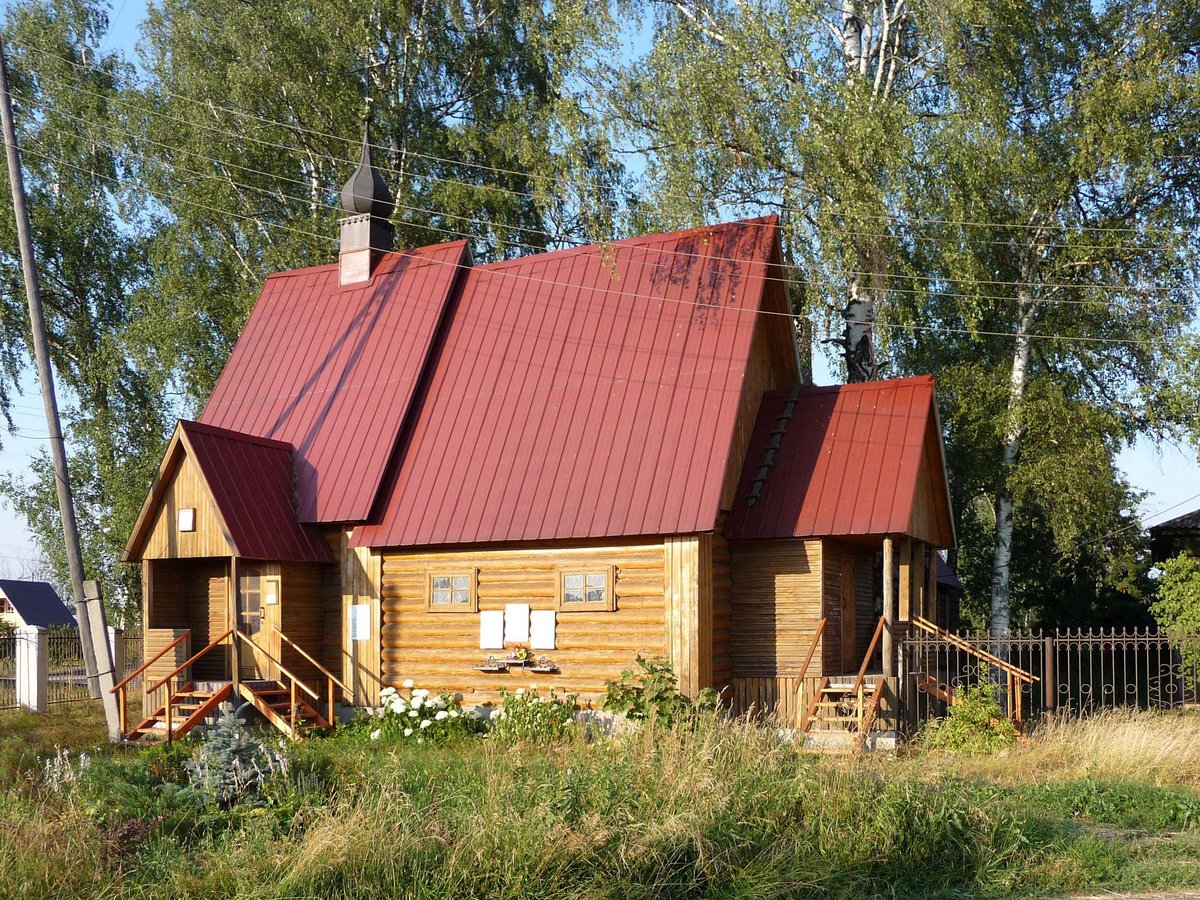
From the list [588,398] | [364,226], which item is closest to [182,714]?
[588,398]

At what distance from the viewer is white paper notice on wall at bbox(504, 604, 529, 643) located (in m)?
18.4

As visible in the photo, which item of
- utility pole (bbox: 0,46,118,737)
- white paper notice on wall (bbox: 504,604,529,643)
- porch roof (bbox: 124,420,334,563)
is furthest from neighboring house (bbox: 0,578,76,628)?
white paper notice on wall (bbox: 504,604,529,643)

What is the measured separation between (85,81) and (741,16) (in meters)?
22.1

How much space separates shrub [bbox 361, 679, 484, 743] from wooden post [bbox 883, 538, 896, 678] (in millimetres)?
5844

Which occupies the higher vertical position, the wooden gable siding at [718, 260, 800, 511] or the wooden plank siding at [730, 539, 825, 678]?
the wooden gable siding at [718, 260, 800, 511]

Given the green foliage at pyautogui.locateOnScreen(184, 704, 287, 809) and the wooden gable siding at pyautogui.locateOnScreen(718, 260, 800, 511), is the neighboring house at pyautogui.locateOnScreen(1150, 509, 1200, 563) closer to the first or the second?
the wooden gable siding at pyautogui.locateOnScreen(718, 260, 800, 511)

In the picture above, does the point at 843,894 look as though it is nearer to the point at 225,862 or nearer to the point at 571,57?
the point at 225,862

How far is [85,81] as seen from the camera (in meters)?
35.7

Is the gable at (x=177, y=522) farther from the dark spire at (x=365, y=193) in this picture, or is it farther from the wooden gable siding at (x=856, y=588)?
the wooden gable siding at (x=856, y=588)

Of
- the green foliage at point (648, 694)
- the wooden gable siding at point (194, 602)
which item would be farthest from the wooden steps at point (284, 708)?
the green foliage at point (648, 694)

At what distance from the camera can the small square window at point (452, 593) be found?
18.9m

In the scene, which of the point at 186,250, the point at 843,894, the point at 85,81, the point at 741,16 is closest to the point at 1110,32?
the point at 741,16

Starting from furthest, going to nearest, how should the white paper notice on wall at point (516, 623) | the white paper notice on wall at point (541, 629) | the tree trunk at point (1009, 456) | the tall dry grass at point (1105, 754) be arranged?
the tree trunk at point (1009, 456)
the white paper notice on wall at point (516, 623)
the white paper notice on wall at point (541, 629)
the tall dry grass at point (1105, 754)

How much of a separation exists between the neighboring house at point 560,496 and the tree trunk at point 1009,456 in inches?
106
